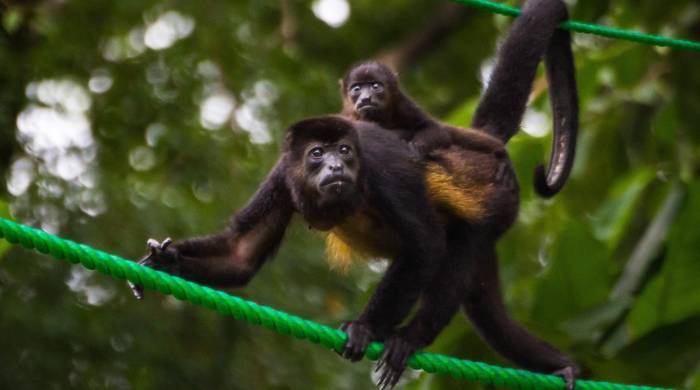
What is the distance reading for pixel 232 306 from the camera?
154 inches

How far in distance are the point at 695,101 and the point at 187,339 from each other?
11.6 feet

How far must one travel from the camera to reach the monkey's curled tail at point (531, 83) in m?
5.82

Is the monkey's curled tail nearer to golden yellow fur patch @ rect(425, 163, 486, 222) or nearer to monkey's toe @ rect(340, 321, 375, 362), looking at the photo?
golden yellow fur patch @ rect(425, 163, 486, 222)

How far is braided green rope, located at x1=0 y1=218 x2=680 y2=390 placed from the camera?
3547mm

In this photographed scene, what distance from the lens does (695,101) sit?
766 centimetres

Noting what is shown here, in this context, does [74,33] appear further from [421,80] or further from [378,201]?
[378,201]

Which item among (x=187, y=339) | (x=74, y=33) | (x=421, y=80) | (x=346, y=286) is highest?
(x=421, y=80)

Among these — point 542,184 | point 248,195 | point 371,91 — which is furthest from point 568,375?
point 248,195

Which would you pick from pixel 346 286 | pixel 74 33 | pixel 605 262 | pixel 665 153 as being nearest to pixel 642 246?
pixel 605 262

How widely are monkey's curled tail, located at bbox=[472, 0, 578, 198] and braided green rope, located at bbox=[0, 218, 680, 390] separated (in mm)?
1333

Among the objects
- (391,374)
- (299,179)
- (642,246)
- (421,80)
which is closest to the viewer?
(391,374)

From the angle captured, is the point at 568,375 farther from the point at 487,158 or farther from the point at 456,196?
the point at 487,158

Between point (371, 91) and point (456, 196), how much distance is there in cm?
95

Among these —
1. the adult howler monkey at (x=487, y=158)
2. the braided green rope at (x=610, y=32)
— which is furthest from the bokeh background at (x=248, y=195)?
the braided green rope at (x=610, y=32)
